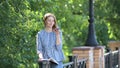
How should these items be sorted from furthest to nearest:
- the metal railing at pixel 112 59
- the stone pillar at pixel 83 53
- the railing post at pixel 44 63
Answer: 1. the metal railing at pixel 112 59
2. the stone pillar at pixel 83 53
3. the railing post at pixel 44 63

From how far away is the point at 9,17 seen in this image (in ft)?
25.9

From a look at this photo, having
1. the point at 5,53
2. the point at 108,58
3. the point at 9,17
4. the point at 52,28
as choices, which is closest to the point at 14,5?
the point at 9,17

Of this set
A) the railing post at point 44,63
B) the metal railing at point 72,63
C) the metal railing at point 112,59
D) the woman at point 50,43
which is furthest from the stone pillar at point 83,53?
the railing post at point 44,63

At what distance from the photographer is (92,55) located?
36.0 ft

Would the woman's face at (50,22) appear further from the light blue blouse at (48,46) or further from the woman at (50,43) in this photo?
the light blue blouse at (48,46)

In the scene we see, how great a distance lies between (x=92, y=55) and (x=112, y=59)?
8.30 feet

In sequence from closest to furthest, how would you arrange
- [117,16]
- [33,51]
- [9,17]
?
[9,17] → [33,51] → [117,16]

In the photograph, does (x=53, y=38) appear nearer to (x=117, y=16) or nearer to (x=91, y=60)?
(x=91, y=60)

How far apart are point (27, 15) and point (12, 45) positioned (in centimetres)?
78

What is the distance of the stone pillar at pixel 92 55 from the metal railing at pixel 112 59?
989 millimetres

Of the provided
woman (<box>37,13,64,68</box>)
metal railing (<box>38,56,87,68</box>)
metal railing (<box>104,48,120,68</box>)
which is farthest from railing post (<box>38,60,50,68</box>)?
metal railing (<box>104,48,120,68</box>)

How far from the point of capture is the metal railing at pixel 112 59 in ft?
41.8

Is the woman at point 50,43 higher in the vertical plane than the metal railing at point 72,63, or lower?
higher

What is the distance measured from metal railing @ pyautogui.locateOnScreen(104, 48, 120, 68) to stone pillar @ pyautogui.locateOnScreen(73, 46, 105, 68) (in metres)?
0.99
